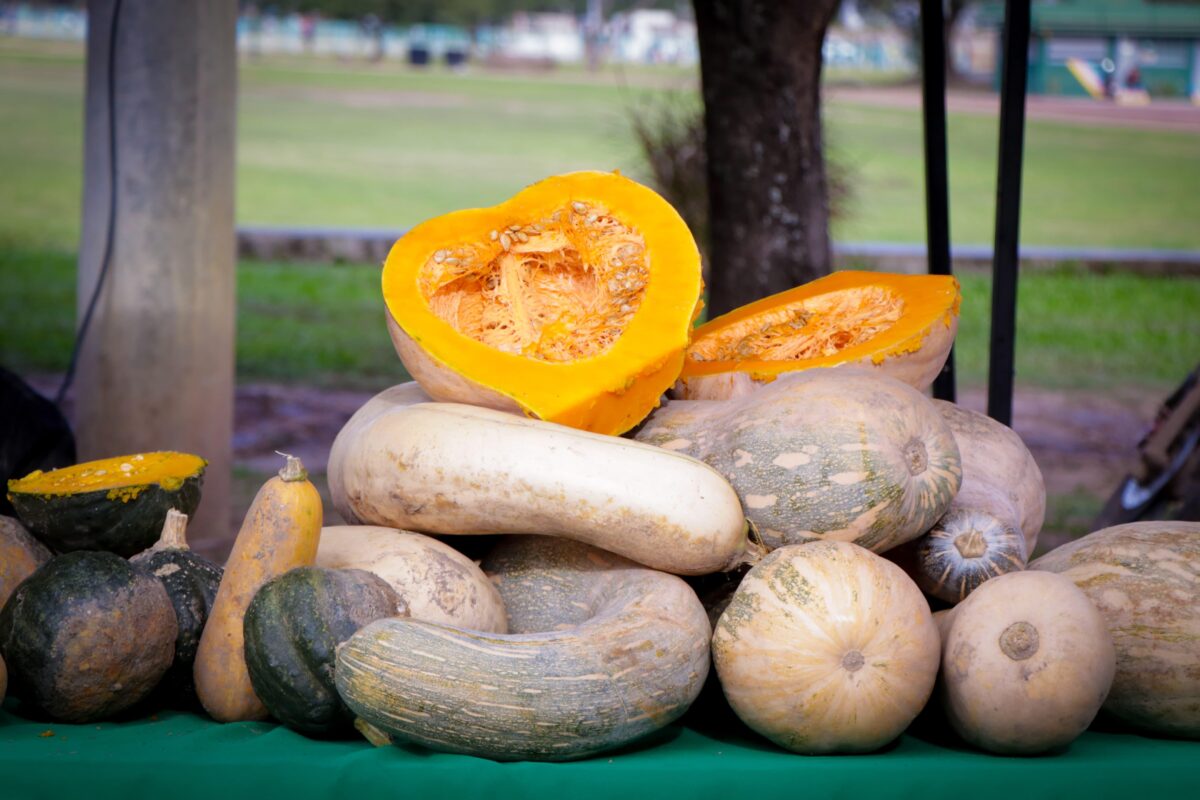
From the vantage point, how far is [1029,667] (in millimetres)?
2121

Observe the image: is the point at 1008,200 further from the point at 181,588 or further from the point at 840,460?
the point at 181,588

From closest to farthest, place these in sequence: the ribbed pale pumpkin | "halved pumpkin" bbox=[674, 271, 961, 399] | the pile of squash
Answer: the pile of squash
the ribbed pale pumpkin
"halved pumpkin" bbox=[674, 271, 961, 399]

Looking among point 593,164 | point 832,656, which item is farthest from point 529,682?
point 593,164

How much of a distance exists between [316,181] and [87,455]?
62.7 ft

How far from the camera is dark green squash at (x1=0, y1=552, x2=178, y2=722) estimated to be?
217 centimetres

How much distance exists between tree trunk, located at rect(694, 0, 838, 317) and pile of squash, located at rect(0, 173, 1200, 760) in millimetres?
3022

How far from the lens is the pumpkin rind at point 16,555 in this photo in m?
2.39

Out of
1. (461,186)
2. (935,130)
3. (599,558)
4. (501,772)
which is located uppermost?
(935,130)

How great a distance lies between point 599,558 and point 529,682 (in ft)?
1.51

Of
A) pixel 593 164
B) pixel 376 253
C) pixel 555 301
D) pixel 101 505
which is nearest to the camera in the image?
pixel 101 505

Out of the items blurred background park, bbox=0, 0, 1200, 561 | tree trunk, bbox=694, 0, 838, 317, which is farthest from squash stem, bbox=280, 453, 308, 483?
blurred background park, bbox=0, 0, 1200, 561

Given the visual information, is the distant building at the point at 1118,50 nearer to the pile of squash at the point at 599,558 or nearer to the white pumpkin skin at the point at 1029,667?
the pile of squash at the point at 599,558

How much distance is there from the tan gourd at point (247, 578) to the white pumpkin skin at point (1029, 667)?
1.13 metres

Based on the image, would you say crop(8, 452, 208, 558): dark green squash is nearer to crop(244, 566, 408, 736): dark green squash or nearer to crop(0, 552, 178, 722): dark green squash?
crop(0, 552, 178, 722): dark green squash
